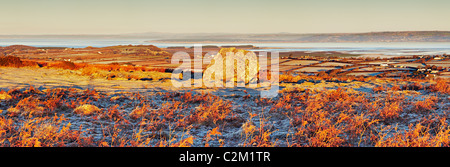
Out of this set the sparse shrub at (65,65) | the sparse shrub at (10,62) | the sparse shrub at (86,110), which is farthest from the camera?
the sparse shrub at (65,65)

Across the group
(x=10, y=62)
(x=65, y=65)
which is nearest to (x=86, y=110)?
(x=65, y=65)

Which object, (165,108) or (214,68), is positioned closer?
(165,108)

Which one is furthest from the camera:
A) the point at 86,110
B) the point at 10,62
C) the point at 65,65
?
the point at 65,65

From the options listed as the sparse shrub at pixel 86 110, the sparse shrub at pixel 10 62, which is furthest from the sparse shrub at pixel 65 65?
the sparse shrub at pixel 86 110

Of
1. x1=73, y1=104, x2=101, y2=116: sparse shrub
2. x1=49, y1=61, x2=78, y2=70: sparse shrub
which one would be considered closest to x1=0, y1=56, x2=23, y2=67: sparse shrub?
x1=49, y1=61, x2=78, y2=70: sparse shrub

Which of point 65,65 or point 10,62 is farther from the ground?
point 10,62

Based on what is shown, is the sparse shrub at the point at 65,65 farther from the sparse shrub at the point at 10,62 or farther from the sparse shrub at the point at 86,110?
the sparse shrub at the point at 86,110

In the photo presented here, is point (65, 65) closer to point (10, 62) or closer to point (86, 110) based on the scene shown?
point (10, 62)

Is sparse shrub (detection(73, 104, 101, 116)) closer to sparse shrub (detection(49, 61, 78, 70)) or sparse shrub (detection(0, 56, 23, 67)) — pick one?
sparse shrub (detection(49, 61, 78, 70))

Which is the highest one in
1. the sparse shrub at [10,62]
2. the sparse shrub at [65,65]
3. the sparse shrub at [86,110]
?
the sparse shrub at [10,62]
